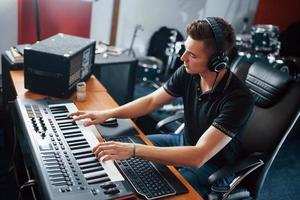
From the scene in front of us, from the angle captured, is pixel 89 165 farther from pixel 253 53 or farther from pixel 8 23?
pixel 253 53

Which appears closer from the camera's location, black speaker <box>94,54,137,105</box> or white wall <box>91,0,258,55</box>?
black speaker <box>94,54,137,105</box>

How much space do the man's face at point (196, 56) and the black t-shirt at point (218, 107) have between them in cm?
14

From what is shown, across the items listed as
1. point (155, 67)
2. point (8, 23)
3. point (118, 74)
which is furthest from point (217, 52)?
Result: point (155, 67)

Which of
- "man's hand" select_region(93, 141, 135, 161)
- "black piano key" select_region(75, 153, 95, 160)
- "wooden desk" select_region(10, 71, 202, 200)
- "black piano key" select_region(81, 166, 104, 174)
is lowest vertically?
"wooden desk" select_region(10, 71, 202, 200)

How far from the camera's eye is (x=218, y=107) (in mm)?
1604

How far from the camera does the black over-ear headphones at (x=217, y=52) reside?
4.80 ft

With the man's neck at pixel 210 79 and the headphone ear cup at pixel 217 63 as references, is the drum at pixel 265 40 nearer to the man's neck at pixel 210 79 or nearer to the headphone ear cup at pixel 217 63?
the man's neck at pixel 210 79

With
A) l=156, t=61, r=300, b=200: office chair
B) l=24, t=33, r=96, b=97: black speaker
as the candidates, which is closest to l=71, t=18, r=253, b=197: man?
l=156, t=61, r=300, b=200: office chair

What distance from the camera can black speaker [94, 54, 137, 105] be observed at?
2.69m

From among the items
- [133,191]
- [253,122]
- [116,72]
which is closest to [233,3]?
[116,72]

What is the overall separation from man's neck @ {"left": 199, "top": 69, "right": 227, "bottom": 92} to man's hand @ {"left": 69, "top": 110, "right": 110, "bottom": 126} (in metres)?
0.49

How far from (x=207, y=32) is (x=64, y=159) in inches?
30.5

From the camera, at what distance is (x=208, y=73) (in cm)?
165

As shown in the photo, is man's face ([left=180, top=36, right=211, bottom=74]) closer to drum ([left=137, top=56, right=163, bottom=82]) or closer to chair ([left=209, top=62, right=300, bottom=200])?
chair ([left=209, top=62, right=300, bottom=200])
